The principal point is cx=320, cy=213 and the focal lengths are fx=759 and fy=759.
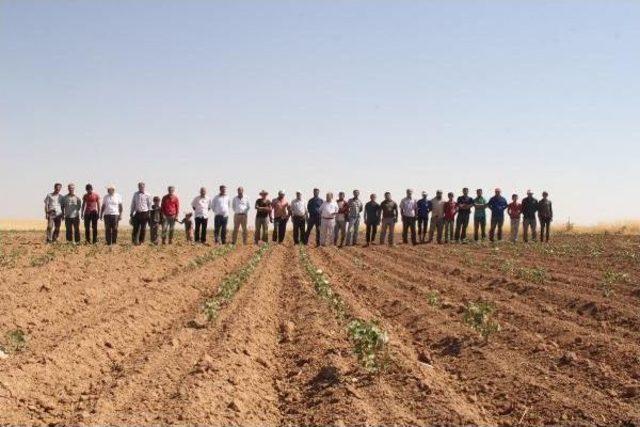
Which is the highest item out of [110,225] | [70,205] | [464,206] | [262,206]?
[464,206]

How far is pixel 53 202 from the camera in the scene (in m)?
20.3

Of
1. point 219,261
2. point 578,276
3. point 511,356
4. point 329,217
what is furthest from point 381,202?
point 511,356

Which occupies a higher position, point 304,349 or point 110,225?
point 110,225

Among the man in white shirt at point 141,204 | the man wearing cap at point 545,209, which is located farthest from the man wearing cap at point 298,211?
the man wearing cap at point 545,209

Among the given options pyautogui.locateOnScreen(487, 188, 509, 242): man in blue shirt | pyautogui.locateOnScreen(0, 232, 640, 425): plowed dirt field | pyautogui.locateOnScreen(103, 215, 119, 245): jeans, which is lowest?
pyautogui.locateOnScreen(0, 232, 640, 425): plowed dirt field

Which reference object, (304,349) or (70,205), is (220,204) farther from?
(304,349)

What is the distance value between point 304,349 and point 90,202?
13639 mm

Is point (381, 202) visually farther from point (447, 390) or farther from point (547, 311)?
point (447, 390)

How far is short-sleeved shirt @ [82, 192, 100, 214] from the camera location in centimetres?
2033

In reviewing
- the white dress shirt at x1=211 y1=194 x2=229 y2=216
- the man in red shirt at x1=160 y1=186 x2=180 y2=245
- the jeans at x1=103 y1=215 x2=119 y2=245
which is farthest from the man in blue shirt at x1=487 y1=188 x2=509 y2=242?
the jeans at x1=103 y1=215 x2=119 y2=245

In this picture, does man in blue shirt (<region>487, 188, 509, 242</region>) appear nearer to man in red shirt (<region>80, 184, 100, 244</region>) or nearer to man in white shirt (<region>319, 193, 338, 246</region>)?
man in white shirt (<region>319, 193, 338, 246</region>)

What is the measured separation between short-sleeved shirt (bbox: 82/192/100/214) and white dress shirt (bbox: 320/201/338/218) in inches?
264

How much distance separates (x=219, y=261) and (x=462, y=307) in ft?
27.4

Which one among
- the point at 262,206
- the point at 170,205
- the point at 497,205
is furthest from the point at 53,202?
the point at 497,205
